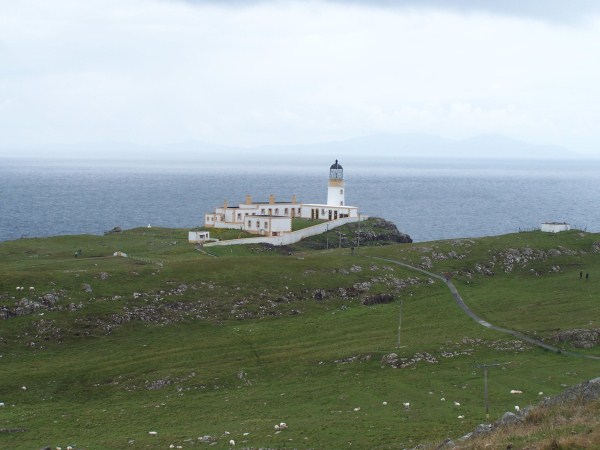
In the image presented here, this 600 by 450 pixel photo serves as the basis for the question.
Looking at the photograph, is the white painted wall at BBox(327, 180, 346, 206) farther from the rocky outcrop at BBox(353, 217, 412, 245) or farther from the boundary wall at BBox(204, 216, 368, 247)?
the boundary wall at BBox(204, 216, 368, 247)

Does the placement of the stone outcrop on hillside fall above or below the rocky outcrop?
below

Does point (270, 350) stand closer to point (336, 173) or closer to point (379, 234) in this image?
point (379, 234)

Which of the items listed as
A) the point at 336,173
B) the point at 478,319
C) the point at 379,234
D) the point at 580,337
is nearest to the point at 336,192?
the point at 336,173

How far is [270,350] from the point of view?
63.4 m

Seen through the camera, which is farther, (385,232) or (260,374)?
(385,232)

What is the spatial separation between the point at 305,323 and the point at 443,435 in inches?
1178

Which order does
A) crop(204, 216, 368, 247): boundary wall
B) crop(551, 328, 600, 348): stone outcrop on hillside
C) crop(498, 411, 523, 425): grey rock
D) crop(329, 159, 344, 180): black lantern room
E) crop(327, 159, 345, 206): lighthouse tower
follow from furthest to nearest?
crop(329, 159, 344, 180): black lantern room
crop(327, 159, 345, 206): lighthouse tower
crop(204, 216, 368, 247): boundary wall
crop(551, 328, 600, 348): stone outcrop on hillside
crop(498, 411, 523, 425): grey rock

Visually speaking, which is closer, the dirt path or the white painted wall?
the dirt path

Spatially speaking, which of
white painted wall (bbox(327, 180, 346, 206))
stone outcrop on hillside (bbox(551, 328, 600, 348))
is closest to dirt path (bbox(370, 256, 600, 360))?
stone outcrop on hillside (bbox(551, 328, 600, 348))

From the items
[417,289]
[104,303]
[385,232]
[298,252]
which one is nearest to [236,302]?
[104,303]

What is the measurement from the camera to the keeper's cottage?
107 m

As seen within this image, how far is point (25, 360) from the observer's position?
195 feet

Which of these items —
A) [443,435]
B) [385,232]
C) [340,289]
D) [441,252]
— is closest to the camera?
[443,435]

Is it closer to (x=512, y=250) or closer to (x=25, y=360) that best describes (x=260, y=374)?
(x=25, y=360)
